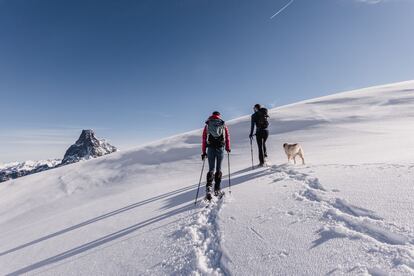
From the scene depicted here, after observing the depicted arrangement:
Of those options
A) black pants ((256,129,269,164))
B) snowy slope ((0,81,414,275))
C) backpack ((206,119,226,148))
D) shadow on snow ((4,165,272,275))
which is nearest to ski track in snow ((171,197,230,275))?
snowy slope ((0,81,414,275))

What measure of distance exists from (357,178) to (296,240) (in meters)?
2.95

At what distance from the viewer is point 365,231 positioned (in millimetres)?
2979

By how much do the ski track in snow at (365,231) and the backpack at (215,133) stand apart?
261 cm

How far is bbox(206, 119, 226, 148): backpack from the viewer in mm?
6211

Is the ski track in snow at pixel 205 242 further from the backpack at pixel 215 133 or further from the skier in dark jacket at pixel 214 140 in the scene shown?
the backpack at pixel 215 133

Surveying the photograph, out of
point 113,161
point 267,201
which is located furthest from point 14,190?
point 267,201

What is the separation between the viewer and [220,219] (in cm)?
430

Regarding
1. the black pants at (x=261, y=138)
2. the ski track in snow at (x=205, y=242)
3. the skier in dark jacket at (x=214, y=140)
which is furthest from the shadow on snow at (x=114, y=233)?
the black pants at (x=261, y=138)

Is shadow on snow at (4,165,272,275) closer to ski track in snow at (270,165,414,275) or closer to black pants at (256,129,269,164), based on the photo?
black pants at (256,129,269,164)

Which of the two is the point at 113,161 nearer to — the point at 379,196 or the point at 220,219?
the point at 220,219

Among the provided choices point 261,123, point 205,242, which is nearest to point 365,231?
point 205,242

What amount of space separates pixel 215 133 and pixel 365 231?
401 cm

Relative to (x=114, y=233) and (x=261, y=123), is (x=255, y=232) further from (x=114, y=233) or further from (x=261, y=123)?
(x=261, y=123)

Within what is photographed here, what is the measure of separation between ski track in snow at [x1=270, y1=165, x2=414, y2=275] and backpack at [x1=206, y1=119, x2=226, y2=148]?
8.56ft
